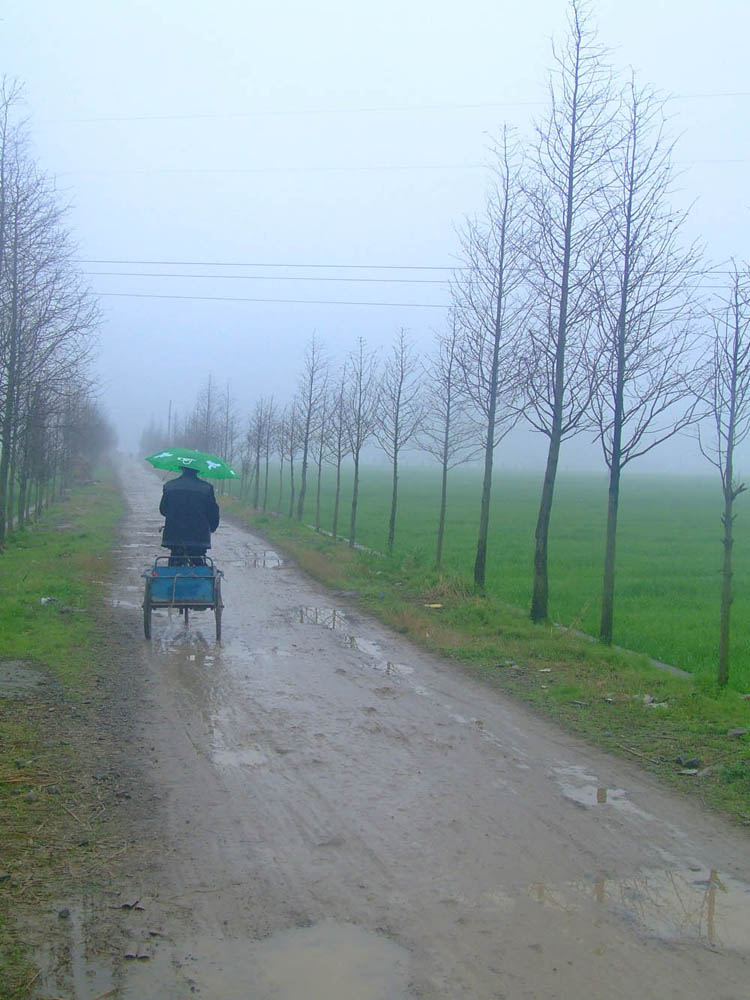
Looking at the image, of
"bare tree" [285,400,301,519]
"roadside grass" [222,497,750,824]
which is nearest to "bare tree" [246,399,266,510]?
"bare tree" [285,400,301,519]

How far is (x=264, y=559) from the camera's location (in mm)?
20656

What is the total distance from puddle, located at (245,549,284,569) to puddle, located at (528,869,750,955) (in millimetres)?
14818

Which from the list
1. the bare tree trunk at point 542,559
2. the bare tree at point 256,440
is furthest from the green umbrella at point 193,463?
the bare tree at point 256,440

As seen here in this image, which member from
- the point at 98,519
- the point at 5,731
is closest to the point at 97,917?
the point at 5,731

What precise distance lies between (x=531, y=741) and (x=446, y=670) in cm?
277

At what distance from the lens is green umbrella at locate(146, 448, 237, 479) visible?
1219 cm

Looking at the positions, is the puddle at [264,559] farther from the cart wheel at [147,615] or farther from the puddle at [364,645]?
the cart wheel at [147,615]

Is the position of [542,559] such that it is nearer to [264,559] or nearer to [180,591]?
[180,591]

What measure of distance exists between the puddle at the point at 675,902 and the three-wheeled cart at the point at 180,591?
729cm

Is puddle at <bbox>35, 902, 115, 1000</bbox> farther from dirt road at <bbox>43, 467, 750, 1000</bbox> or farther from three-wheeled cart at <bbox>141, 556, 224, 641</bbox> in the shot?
three-wheeled cart at <bbox>141, 556, 224, 641</bbox>

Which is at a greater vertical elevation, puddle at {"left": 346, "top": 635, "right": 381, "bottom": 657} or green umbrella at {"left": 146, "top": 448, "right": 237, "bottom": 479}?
green umbrella at {"left": 146, "top": 448, "right": 237, "bottom": 479}

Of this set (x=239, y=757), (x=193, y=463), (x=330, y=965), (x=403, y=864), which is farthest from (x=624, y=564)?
(x=330, y=965)

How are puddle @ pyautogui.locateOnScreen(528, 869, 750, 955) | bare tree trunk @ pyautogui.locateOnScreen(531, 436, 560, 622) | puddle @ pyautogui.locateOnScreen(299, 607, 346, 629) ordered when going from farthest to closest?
bare tree trunk @ pyautogui.locateOnScreen(531, 436, 560, 622) < puddle @ pyautogui.locateOnScreen(299, 607, 346, 629) < puddle @ pyautogui.locateOnScreen(528, 869, 750, 955)

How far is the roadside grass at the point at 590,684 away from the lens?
7.03 meters
